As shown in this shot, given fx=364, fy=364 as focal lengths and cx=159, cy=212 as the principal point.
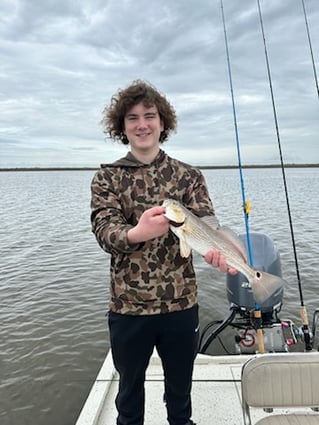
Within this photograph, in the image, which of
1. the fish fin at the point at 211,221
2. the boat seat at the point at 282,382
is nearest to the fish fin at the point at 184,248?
the fish fin at the point at 211,221

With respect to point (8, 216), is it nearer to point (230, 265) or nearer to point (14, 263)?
point (14, 263)

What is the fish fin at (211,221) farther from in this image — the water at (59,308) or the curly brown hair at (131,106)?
the water at (59,308)

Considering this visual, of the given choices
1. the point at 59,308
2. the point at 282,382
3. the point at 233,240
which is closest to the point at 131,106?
the point at 233,240

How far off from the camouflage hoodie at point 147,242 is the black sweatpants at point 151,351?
0.08 meters

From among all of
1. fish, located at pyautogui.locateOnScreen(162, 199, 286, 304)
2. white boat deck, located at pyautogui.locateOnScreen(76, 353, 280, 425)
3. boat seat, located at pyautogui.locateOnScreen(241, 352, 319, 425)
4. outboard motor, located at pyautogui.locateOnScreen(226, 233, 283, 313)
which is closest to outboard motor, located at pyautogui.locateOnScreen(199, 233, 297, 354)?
outboard motor, located at pyautogui.locateOnScreen(226, 233, 283, 313)

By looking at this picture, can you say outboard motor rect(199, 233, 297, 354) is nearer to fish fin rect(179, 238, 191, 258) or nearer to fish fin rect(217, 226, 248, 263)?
fish fin rect(217, 226, 248, 263)

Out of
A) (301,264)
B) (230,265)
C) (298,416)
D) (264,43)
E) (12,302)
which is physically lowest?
(301,264)

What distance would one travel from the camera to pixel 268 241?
5.25 metres

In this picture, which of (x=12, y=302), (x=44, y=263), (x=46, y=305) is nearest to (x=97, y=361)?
(x=46, y=305)

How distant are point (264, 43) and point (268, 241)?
2.77 m

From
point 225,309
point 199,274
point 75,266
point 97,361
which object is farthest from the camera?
point 75,266

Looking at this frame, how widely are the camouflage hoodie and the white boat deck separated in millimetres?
1575

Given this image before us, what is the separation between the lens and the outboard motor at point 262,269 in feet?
15.6

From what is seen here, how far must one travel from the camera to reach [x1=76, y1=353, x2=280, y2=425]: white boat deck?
3.36m
